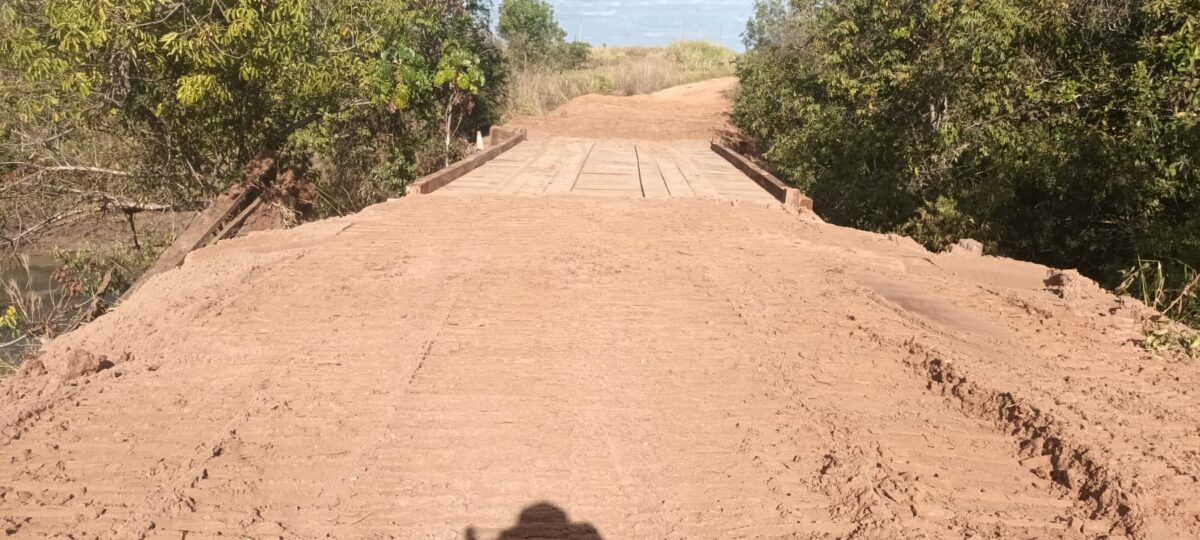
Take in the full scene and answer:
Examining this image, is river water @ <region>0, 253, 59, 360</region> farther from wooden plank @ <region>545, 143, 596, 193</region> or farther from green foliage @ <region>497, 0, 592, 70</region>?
green foliage @ <region>497, 0, 592, 70</region>

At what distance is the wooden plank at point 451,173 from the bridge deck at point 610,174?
81 mm

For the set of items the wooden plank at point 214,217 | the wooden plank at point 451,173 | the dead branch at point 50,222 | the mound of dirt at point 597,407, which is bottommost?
the dead branch at point 50,222

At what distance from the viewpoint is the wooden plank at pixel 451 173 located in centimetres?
744

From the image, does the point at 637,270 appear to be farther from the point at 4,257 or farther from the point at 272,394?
the point at 4,257

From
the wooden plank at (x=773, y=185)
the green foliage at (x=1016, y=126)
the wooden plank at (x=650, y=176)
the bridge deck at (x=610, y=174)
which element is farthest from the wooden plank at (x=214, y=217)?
the green foliage at (x=1016, y=126)

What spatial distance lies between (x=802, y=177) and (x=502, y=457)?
1072 cm

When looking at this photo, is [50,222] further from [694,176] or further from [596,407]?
[596,407]

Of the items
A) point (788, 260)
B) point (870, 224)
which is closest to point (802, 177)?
point (870, 224)

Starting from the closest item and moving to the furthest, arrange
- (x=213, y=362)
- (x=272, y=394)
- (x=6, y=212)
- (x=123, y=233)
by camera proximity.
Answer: (x=272, y=394) < (x=213, y=362) < (x=6, y=212) < (x=123, y=233)

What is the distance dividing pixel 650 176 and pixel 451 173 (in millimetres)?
2434

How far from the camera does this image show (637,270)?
5.32 m

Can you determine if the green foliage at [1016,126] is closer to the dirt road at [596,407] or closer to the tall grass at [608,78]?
the dirt road at [596,407]

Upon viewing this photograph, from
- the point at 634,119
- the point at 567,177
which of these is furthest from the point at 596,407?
the point at 634,119

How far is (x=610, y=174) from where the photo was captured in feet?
31.4
